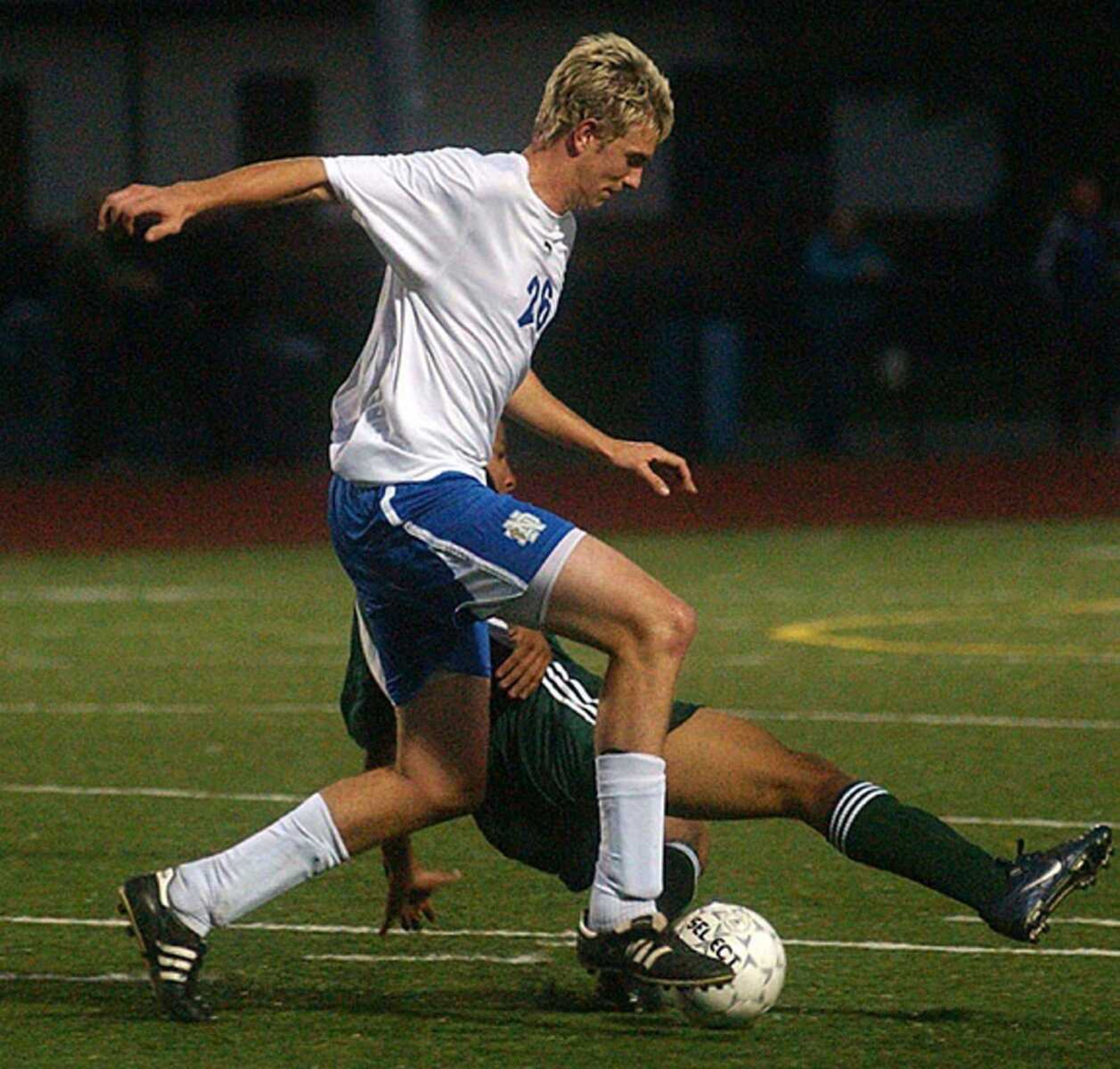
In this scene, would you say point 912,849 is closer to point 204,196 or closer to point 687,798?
point 687,798

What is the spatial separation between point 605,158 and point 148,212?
1044 mm

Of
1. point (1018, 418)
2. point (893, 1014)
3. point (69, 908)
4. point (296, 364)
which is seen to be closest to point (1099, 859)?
point (893, 1014)

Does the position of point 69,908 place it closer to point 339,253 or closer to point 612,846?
point 612,846

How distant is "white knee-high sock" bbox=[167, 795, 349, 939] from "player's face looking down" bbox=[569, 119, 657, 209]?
1430mm

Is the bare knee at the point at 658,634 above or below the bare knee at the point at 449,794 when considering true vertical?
above

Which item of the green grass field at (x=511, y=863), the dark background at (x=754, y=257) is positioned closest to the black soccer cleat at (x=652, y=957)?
the green grass field at (x=511, y=863)

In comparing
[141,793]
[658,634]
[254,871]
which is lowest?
[141,793]

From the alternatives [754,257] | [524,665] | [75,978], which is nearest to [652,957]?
[524,665]

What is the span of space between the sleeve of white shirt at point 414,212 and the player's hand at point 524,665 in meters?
0.84

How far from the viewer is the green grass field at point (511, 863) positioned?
6.70 m

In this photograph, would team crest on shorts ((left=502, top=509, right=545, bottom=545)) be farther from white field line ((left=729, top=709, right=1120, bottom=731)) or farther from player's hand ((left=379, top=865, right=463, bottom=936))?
white field line ((left=729, top=709, right=1120, bottom=731))

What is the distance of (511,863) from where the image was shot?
8969mm

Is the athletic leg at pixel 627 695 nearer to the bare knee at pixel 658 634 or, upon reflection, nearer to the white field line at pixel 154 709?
the bare knee at pixel 658 634

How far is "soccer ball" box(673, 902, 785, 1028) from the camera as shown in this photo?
261 inches
